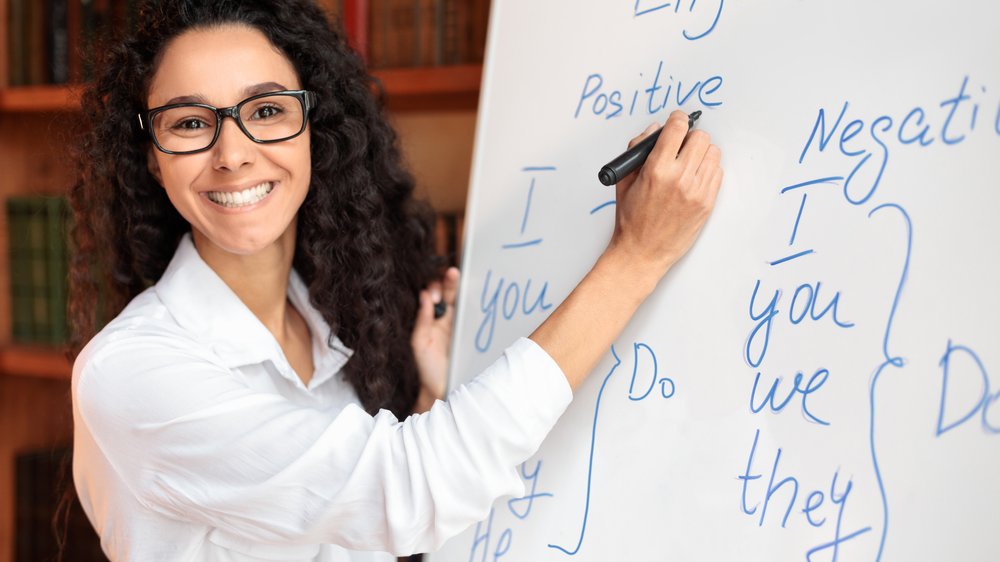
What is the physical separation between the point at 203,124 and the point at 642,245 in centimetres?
47

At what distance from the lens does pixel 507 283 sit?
942mm

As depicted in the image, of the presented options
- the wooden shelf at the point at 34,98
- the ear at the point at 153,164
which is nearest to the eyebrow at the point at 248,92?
the ear at the point at 153,164

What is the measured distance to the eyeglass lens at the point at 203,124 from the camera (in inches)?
35.6

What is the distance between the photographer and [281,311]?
111 centimetres

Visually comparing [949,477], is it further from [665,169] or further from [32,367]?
[32,367]

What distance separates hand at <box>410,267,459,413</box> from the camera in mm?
1149

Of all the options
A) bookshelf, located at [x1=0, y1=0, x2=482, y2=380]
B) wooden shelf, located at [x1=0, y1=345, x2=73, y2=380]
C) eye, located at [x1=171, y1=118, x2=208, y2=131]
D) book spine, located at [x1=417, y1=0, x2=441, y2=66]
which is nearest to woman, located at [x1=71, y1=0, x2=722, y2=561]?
eye, located at [x1=171, y1=118, x2=208, y2=131]

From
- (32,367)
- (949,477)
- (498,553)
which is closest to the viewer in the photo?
(949,477)

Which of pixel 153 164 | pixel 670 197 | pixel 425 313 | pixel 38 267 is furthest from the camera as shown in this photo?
pixel 38 267

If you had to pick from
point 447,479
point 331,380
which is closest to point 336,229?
point 331,380

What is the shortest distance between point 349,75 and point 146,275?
14.0 inches

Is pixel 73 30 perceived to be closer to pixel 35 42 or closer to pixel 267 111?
pixel 35 42

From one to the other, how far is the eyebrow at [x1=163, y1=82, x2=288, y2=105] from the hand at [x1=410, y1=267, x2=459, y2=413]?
0.36m

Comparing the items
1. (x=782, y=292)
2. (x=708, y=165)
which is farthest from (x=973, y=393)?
(x=708, y=165)
